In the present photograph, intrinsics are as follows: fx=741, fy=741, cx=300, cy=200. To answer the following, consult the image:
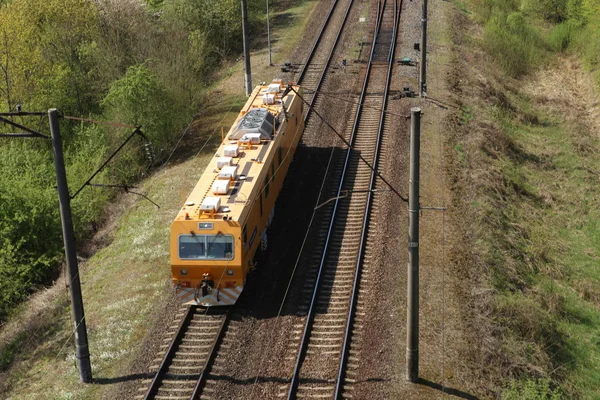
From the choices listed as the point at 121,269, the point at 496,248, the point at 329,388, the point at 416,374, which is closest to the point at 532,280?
the point at 496,248

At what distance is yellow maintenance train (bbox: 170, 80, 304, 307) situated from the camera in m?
21.1

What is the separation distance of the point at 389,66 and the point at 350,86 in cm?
343

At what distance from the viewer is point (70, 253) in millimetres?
17984

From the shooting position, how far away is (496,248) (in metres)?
25.9

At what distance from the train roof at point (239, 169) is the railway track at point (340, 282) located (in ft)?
10.2

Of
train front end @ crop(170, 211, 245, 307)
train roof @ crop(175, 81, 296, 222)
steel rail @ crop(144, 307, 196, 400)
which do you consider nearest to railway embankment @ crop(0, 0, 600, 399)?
steel rail @ crop(144, 307, 196, 400)

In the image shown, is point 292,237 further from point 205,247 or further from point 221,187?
point 205,247

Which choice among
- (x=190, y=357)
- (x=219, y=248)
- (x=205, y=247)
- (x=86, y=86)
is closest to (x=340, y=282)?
(x=219, y=248)

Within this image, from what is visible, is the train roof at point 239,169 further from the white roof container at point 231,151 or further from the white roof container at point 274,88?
the white roof container at point 274,88

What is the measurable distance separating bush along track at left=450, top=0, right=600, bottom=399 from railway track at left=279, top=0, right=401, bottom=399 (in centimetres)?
362

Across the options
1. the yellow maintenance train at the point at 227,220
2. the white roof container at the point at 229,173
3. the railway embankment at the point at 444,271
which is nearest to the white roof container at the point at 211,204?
the yellow maintenance train at the point at 227,220

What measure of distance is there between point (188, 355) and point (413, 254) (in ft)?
22.8

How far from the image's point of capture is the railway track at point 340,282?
62.6 ft

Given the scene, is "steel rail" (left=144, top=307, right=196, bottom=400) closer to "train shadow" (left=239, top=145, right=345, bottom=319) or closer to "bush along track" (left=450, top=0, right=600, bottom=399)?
"train shadow" (left=239, top=145, right=345, bottom=319)
